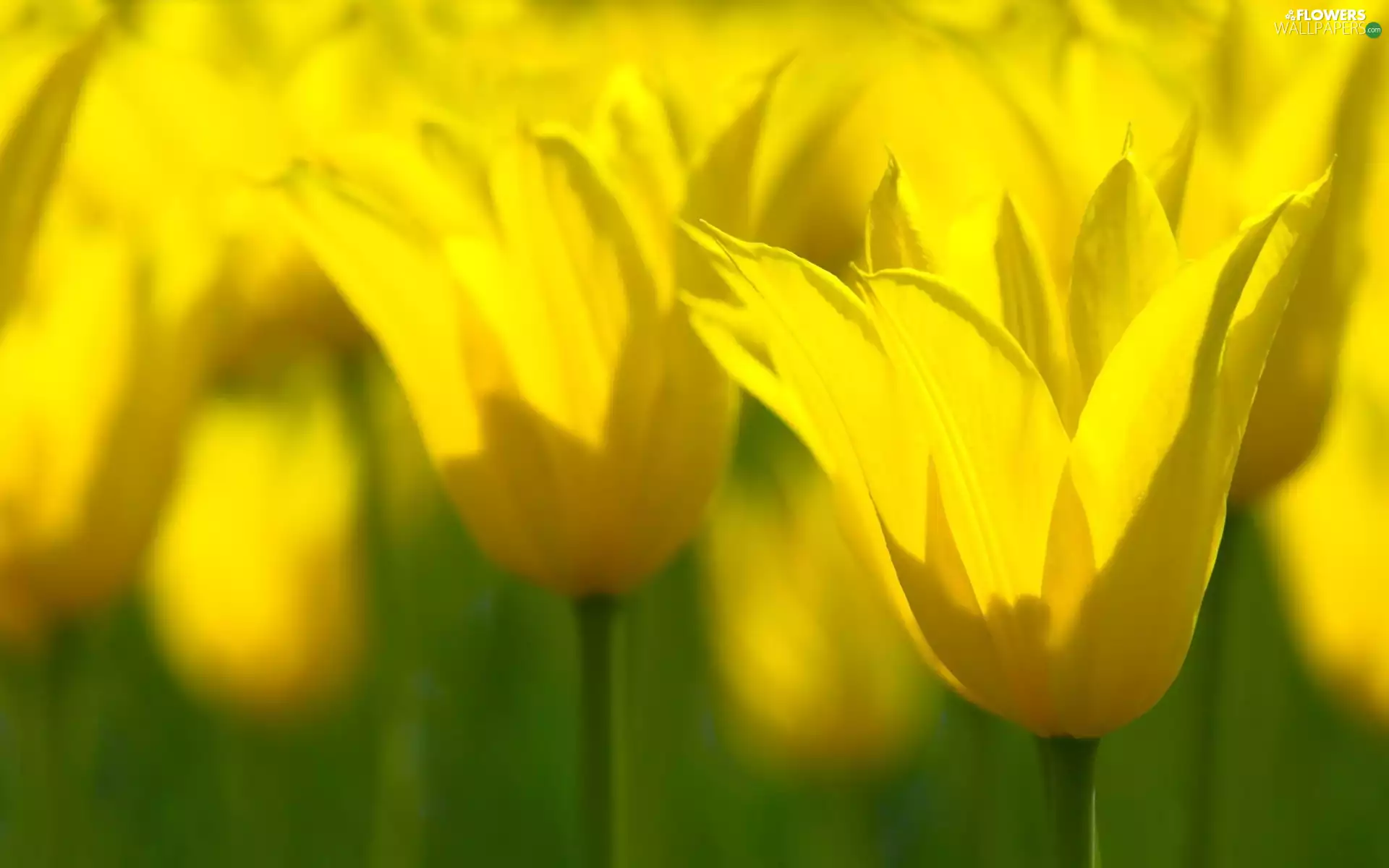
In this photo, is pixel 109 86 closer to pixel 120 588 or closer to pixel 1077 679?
pixel 120 588

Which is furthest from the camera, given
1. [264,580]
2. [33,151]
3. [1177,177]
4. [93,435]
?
[264,580]

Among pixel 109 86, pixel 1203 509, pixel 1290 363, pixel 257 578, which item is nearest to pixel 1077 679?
pixel 1203 509

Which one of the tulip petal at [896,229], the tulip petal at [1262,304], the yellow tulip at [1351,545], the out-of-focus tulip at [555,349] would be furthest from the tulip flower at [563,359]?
the yellow tulip at [1351,545]

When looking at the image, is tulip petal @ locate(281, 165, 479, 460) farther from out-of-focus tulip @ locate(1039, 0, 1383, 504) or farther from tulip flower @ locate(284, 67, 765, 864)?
out-of-focus tulip @ locate(1039, 0, 1383, 504)

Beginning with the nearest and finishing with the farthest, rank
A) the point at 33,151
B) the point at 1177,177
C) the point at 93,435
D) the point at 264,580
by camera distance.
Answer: the point at 33,151 < the point at 1177,177 < the point at 93,435 < the point at 264,580

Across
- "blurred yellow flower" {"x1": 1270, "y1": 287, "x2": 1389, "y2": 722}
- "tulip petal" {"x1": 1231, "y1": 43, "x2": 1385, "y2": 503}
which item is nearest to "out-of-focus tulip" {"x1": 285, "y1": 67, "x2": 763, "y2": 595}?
"tulip petal" {"x1": 1231, "y1": 43, "x2": 1385, "y2": 503}

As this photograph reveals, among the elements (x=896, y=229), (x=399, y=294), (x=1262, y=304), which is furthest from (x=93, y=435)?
(x=1262, y=304)

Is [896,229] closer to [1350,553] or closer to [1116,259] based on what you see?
[1116,259]
